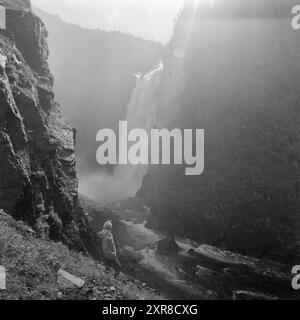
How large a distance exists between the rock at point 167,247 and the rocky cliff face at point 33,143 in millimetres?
17504

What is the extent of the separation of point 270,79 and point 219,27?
43.1 feet

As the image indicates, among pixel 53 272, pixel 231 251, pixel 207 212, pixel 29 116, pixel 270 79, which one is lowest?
pixel 231 251

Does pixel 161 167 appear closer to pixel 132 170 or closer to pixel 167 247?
pixel 132 170

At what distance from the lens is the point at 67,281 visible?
1184cm

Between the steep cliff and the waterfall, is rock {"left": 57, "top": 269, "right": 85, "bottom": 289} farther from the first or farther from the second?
the waterfall

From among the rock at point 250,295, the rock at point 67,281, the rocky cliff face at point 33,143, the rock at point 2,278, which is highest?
the rocky cliff face at point 33,143

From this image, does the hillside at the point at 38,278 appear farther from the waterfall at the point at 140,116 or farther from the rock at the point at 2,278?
the waterfall at the point at 140,116

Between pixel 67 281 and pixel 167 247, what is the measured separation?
108 ft

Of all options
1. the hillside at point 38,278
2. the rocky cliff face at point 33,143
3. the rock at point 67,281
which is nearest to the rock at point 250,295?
the rocky cliff face at point 33,143

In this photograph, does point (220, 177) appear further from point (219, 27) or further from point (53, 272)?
point (53, 272)

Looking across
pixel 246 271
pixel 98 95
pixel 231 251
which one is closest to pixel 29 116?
pixel 246 271

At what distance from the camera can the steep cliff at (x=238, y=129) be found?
54.2m

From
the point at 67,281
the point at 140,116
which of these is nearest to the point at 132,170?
the point at 140,116

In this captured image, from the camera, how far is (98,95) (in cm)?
10269
